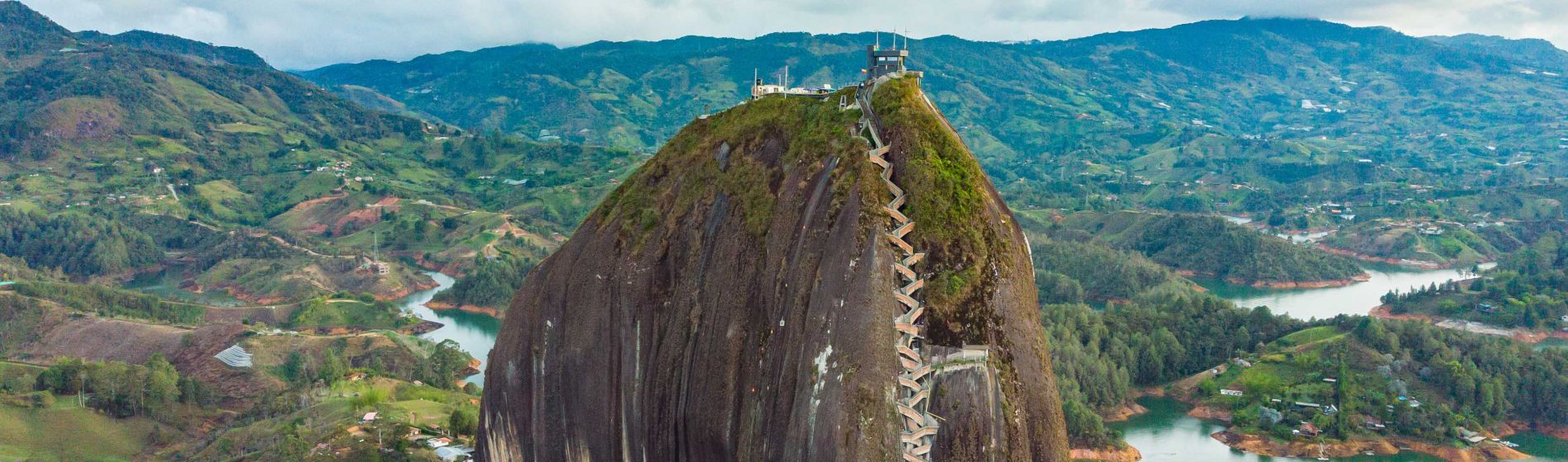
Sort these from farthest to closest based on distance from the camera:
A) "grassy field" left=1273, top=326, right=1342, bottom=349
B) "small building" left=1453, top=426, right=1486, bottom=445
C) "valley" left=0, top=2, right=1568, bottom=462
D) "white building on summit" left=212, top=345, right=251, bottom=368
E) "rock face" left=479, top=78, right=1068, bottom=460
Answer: "grassy field" left=1273, top=326, right=1342, bottom=349
"white building on summit" left=212, top=345, right=251, bottom=368
"small building" left=1453, top=426, right=1486, bottom=445
"valley" left=0, top=2, right=1568, bottom=462
"rock face" left=479, top=78, right=1068, bottom=460

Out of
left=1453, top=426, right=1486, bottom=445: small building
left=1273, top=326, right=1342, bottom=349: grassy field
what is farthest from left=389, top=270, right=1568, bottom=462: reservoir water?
left=1273, top=326, right=1342, bottom=349: grassy field

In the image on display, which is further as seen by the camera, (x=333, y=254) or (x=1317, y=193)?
(x=1317, y=193)

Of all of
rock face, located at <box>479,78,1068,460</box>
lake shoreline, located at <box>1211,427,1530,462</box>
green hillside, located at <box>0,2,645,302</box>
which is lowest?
green hillside, located at <box>0,2,645,302</box>

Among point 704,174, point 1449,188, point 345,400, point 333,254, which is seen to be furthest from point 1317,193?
point 704,174

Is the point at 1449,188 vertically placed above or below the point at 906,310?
below

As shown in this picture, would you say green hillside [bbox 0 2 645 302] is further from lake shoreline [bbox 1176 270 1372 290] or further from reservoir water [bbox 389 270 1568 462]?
lake shoreline [bbox 1176 270 1372 290]

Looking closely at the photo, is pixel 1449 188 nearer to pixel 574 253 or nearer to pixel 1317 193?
pixel 1317 193


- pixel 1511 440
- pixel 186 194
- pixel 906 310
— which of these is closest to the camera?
pixel 906 310

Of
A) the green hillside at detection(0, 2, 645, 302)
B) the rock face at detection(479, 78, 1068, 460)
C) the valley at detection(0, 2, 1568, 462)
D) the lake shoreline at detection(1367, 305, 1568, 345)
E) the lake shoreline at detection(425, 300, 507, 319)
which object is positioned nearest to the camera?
the rock face at detection(479, 78, 1068, 460)

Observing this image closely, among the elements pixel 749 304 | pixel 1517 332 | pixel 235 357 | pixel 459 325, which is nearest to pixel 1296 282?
pixel 1517 332
